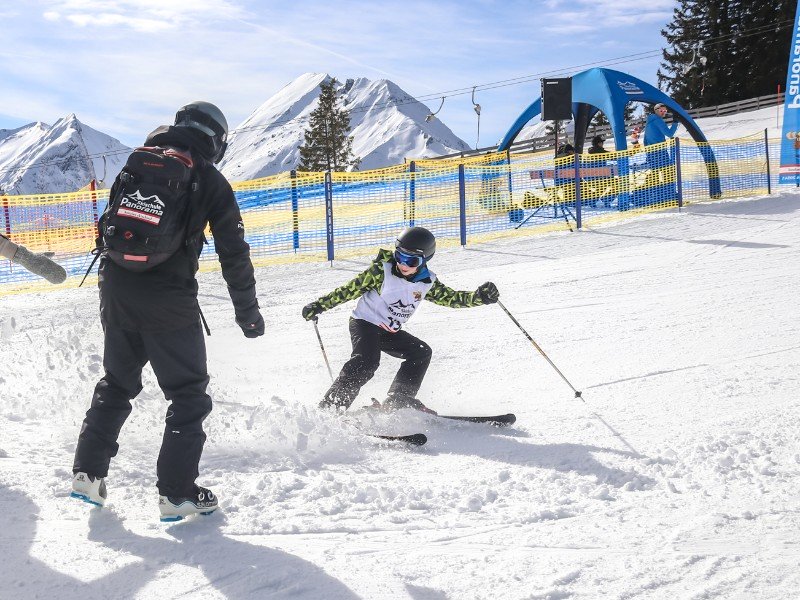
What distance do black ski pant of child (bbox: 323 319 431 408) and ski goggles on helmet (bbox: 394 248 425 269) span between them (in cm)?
50

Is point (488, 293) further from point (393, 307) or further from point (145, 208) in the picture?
point (145, 208)

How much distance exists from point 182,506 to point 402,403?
6.76 feet

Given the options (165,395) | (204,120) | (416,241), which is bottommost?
(165,395)

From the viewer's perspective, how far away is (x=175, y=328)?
10.0 ft

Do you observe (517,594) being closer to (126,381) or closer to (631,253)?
Answer: (126,381)

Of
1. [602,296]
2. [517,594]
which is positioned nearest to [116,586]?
[517,594]

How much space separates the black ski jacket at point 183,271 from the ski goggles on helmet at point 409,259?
176 centimetres

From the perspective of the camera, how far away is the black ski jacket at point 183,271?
3002mm

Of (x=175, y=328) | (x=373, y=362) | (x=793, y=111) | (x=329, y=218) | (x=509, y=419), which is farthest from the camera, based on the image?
(x=793, y=111)

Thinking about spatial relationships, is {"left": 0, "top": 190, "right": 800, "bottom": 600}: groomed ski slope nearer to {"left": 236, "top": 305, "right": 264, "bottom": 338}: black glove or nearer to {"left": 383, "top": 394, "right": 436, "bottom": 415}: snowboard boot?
{"left": 383, "top": 394, "right": 436, "bottom": 415}: snowboard boot

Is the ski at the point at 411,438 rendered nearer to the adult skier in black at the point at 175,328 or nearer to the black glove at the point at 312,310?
the black glove at the point at 312,310

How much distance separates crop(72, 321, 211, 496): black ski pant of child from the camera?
3.07 meters

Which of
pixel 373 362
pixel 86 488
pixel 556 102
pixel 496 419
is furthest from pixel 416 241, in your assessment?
pixel 556 102

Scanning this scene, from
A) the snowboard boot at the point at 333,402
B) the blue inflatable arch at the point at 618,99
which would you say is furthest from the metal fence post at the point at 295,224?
the snowboard boot at the point at 333,402
